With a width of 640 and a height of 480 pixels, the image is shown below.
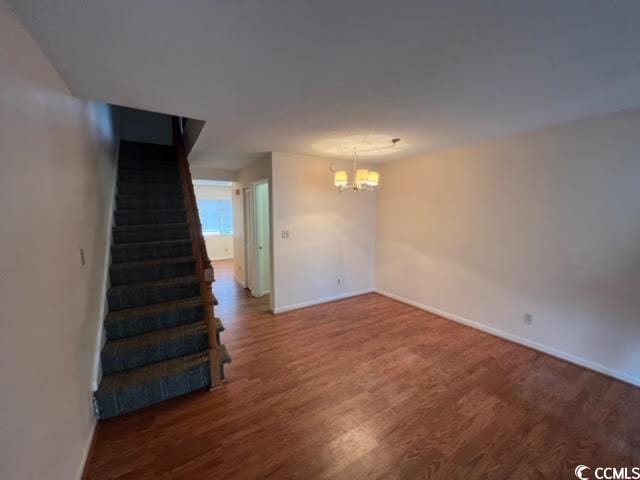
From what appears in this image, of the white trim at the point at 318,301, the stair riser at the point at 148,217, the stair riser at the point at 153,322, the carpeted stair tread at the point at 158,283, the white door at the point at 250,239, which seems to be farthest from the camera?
the white door at the point at 250,239

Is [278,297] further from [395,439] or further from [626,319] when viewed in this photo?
[626,319]

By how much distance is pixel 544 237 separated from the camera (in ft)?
9.45

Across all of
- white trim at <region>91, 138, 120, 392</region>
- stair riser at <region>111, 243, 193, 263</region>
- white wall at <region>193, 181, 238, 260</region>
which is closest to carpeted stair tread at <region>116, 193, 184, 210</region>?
white trim at <region>91, 138, 120, 392</region>

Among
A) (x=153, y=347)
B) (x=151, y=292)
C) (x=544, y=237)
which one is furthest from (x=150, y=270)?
(x=544, y=237)

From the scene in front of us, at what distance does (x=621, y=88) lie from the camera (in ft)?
6.36

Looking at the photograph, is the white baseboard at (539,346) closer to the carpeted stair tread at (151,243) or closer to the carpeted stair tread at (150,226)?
the carpeted stair tread at (151,243)

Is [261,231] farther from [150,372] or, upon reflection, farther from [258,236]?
[150,372]

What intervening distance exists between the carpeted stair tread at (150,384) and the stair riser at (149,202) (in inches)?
89.8

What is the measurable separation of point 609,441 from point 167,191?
520 cm

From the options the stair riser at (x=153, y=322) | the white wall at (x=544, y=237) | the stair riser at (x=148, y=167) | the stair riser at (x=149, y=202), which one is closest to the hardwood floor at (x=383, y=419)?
the white wall at (x=544, y=237)

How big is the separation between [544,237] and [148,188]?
5.08 m

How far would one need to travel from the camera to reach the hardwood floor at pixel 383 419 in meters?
1.67

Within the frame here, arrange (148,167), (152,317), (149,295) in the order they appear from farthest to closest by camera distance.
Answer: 1. (148,167)
2. (149,295)
3. (152,317)

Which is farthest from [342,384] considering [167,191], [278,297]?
[167,191]
